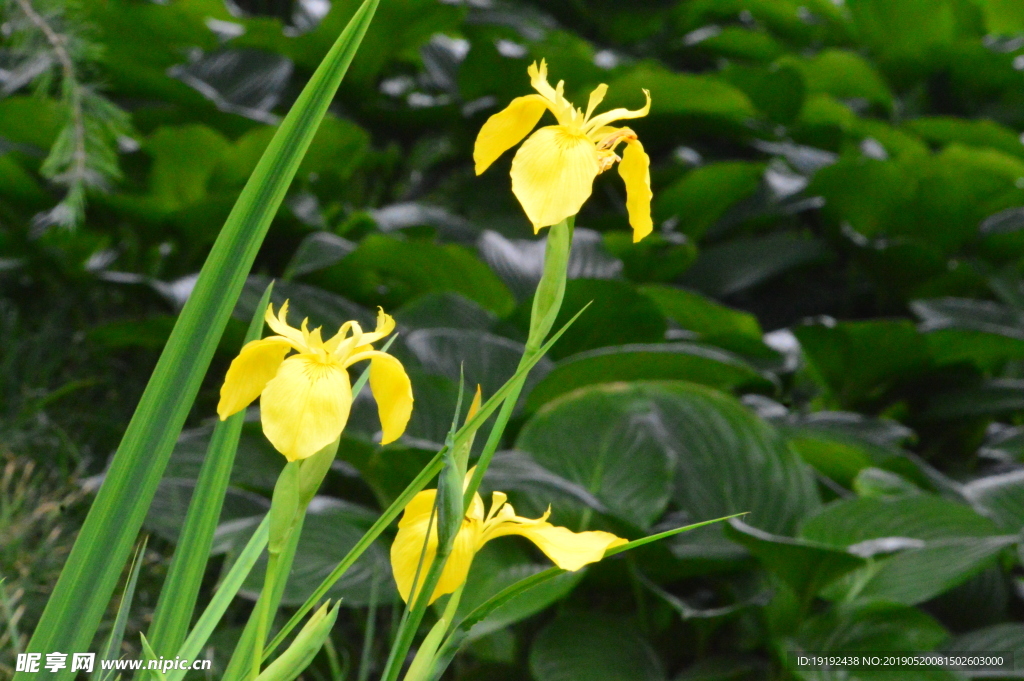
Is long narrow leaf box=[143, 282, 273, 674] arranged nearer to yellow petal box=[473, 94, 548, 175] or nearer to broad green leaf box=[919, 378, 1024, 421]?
yellow petal box=[473, 94, 548, 175]

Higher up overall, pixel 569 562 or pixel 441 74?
pixel 569 562

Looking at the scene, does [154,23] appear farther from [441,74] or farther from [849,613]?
[849,613]

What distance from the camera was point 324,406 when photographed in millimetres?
217

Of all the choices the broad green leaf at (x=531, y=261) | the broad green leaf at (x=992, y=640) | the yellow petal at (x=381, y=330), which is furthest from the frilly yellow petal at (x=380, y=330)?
the broad green leaf at (x=531, y=261)

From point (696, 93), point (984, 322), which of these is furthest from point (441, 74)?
point (984, 322)

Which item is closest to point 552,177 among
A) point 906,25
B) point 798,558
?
point 798,558

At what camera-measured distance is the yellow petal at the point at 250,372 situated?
233 millimetres

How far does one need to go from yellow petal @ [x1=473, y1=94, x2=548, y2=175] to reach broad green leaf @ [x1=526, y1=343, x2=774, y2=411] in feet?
1.94

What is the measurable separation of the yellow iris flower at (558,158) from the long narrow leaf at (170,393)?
6cm

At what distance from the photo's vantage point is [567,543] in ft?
0.81

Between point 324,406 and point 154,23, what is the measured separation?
135 centimetres

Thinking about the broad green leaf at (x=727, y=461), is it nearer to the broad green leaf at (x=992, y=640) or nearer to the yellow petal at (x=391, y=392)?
the broad green leaf at (x=992, y=640)

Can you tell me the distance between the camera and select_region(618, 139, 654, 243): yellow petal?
0.79 ft

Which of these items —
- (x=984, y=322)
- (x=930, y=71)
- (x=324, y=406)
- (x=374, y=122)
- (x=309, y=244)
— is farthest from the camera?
(x=930, y=71)
